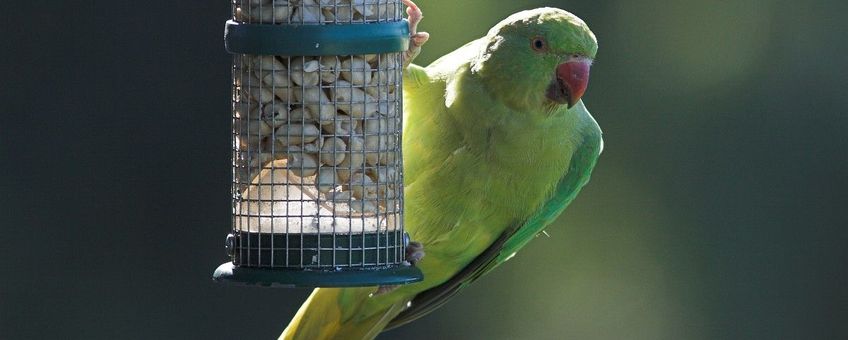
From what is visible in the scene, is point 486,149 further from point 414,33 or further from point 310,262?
point 310,262

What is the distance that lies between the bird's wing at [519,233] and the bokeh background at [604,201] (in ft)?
13.3

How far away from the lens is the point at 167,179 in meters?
10.2

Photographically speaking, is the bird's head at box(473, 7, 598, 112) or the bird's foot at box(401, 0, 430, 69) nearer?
the bird's foot at box(401, 0, 430, 69)

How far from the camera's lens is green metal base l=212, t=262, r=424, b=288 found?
14.5ft

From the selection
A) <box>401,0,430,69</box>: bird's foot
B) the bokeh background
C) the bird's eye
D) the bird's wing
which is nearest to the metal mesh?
<box>401,0,430,69</box>: bird's foot

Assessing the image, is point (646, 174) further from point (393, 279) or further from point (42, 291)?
point (393, 279)

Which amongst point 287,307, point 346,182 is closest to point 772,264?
point 287,307

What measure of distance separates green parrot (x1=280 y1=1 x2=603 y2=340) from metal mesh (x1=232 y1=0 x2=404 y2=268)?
719 millimetres

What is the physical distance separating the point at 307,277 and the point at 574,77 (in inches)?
56.1

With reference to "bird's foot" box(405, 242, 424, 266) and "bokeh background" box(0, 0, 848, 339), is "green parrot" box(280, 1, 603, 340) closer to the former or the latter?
"bird's foot" box(405, 242, 424, 266)

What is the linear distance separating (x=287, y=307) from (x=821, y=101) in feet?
16.7

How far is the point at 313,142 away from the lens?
457cm

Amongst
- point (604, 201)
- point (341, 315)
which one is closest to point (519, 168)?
point (341, 315)

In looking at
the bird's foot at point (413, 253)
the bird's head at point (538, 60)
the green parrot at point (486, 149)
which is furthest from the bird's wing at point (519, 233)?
the bird's foot at point (413, 253)
